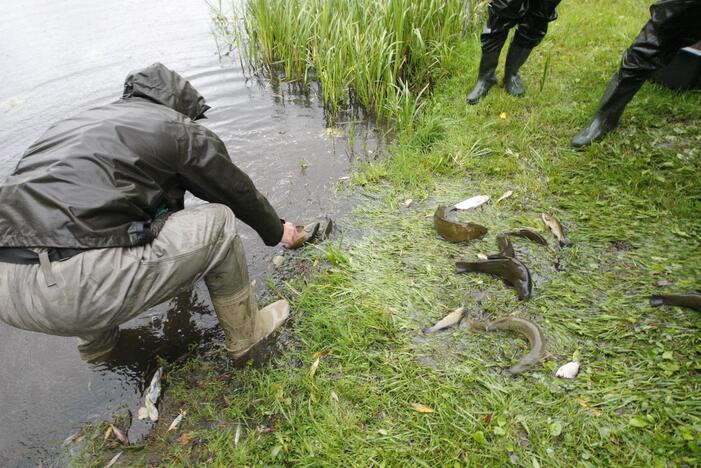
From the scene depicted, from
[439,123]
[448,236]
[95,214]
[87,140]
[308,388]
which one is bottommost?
[308,388]

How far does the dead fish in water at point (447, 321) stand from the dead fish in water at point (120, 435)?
1939 millimetres

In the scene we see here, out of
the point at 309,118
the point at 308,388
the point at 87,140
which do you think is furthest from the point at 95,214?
the point at 309,118

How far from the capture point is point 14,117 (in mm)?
5750

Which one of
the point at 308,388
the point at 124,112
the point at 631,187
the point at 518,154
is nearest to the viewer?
the point at 124,112

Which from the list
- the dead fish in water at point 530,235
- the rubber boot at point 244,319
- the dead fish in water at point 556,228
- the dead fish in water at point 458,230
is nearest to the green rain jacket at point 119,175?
the rubber boot at point 244,319

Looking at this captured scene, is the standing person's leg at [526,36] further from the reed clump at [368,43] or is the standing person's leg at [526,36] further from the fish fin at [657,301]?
the fish fin at [657,301]

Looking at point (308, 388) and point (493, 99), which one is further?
point (493, 99)

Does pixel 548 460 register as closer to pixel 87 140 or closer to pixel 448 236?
pixel 448 236

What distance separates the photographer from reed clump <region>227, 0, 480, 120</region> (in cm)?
504

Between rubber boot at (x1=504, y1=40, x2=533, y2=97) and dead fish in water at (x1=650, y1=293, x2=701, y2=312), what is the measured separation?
3043mm

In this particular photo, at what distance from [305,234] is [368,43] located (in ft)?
9.67

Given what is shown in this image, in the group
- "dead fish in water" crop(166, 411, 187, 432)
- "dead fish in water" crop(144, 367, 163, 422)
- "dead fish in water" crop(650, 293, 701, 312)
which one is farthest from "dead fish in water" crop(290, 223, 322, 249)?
"dead fish in water" crop(650, 293, 701, 312)

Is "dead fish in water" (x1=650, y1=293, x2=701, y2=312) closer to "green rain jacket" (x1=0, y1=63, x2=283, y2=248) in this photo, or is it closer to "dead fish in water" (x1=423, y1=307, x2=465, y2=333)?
"dead fish in water" (x1=423, y1=307, x2=465, y2=333)

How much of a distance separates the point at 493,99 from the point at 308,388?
3.94 meters
